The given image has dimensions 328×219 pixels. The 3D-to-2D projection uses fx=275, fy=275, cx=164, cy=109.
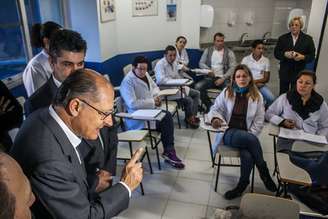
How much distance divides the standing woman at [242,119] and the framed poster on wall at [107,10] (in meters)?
2.30

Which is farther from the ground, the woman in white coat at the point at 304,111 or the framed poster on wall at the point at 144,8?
the framed poster on wall at the point at 144,8

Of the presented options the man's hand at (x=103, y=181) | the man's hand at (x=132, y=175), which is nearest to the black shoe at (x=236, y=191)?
the man's hand at (x=103, y=181)

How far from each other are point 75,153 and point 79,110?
0.60 ft

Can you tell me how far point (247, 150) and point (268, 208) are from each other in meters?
1.04

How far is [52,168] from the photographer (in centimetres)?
101

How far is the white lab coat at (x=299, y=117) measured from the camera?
2695 mm

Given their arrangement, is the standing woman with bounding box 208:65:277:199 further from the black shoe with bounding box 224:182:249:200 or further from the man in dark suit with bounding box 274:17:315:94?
the man in dark suit with bounding box 274:17:315:94

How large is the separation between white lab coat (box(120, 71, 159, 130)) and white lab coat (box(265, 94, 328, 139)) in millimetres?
1352

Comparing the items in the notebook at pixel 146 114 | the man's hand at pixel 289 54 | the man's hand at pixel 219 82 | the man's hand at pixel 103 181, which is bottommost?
the man's hand at pixel 219 82

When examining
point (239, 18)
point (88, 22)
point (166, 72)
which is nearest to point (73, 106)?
point (88, 22)

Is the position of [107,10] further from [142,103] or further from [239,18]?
[239,18]

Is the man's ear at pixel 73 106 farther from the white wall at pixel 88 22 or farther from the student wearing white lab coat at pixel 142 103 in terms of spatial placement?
the white wall at pixel 88 22

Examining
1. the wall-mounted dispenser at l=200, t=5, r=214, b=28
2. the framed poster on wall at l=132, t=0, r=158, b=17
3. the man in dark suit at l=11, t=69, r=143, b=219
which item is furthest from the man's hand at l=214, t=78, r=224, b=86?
the man in dark suit at l=11, t=69, r=143, b=219

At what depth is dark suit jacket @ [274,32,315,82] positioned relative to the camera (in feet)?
13.3
